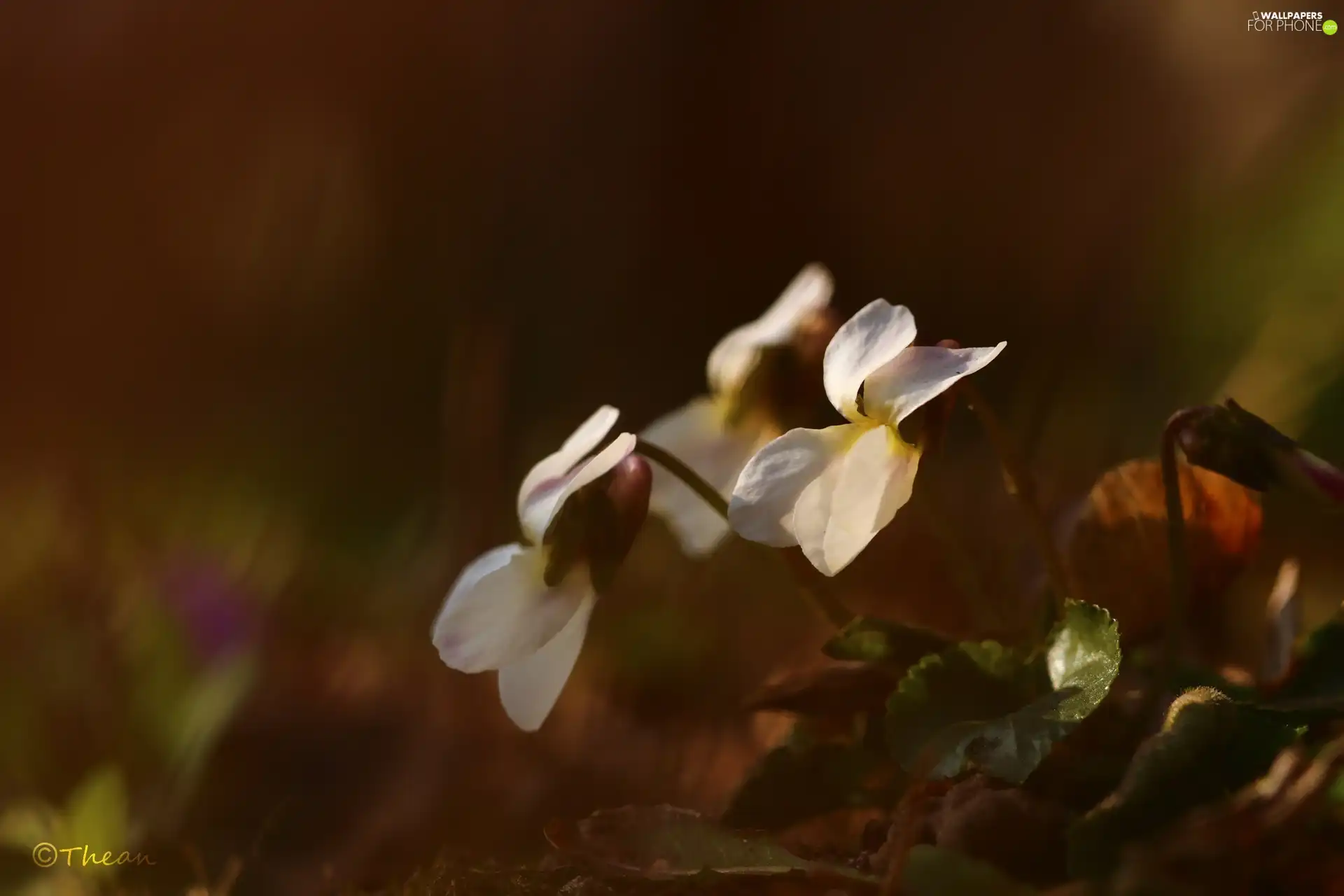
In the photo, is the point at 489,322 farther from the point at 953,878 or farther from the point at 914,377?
the point at 953,878

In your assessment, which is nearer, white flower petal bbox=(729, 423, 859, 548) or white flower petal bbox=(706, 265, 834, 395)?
white flower petal bbox=(729, 423, 859, 548)

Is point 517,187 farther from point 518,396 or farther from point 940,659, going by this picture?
point 940,659


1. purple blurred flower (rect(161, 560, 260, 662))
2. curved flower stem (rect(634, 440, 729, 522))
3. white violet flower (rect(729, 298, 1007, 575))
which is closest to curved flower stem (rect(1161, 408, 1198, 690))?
white violet flower (rect(729, 298, 1007, 575))

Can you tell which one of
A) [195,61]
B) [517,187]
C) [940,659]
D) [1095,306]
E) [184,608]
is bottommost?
[1095,306]

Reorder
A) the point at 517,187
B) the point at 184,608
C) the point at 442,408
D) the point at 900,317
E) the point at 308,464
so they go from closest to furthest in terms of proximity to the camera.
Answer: the point at 900,317, the point at 184,608, the point at 308,464, the point at 442,408, the point at 517,187

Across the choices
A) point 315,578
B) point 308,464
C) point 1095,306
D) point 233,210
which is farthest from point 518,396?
point 1095,306

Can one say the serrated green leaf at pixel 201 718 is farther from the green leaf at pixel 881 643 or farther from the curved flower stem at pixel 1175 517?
the curved flower stem at pixel 1175 517

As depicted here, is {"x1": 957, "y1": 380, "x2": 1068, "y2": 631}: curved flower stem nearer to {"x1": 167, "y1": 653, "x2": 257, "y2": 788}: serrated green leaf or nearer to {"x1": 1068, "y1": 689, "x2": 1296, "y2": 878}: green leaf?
{"x1": 1068, "y1": 689, "x2": 1296, "y2": 878}: green leaf
